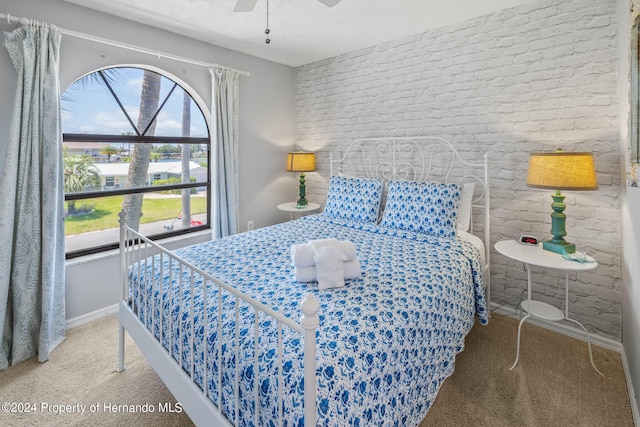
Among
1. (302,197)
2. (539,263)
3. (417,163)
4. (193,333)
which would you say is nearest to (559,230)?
(539,263)

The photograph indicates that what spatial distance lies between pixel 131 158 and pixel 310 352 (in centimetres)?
294

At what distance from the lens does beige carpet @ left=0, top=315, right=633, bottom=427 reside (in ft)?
5.50

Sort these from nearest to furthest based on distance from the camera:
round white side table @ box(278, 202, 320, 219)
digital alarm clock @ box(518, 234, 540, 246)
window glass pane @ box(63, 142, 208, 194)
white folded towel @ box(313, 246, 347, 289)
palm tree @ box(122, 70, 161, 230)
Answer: white folded towel @ box(313, 246, 347, 289) → digital alarm clock @ box(518, 234, 540, 246) → window glass pane @ box(63, 142, 208, 194) → palm tree @ box(122, 70, 161, 230) → round white side table @ box(278, 202, 320, 219)

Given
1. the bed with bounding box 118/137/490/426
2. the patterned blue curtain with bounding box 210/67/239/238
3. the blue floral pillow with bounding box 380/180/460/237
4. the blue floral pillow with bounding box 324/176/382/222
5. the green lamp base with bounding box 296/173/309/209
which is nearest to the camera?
the bed with bounding box 118/137/490/426

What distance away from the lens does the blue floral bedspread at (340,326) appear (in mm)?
1041

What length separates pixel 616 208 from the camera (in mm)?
2197

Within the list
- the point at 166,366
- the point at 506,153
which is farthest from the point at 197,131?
the point at 506,153

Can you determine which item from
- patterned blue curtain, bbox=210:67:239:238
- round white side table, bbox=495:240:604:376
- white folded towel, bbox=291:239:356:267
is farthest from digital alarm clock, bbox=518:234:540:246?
patterned blue curtain, bbox=210:67:239:238

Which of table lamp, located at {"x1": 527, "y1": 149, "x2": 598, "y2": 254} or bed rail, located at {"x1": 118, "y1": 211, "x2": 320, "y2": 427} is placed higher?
table lamp, located at {"x1": 527, "y1": 149, "x2": 598, "y2": 254}

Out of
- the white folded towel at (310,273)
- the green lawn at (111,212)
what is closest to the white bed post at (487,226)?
the white folded towel at (310,273)

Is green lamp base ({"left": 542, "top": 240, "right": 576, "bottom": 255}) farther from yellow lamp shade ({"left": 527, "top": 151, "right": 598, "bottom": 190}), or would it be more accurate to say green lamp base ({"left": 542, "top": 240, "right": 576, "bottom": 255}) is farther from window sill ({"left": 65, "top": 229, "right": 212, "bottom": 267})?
window sill ({"left": 65, "top": 229, "right": 212, "bottom": 267})

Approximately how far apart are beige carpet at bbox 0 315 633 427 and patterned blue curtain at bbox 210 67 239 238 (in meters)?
1.48

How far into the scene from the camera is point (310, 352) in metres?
0.87

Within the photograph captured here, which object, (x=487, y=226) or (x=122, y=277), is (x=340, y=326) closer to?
(x=122, y=277)
